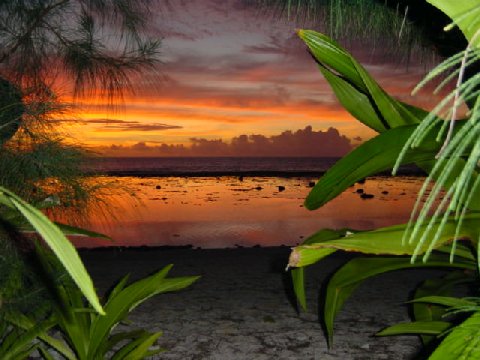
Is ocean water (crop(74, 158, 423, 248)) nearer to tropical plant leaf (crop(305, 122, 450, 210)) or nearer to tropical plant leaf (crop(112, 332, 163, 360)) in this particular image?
tropical plant leaf (crop(112, 332, 163, 360))

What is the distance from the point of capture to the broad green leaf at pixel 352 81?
94 centimetres

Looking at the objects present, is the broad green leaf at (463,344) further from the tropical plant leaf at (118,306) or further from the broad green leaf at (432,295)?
the tropical plant leaf at (118,306)

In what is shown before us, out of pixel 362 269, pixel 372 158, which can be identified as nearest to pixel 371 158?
pixel 372 158

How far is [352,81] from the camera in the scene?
3.33ft

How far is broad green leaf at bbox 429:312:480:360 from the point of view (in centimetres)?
56

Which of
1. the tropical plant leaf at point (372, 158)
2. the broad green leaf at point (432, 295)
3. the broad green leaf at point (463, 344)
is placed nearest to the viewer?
the broad green leaf at point (463, 344)

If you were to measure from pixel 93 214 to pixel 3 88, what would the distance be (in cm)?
59

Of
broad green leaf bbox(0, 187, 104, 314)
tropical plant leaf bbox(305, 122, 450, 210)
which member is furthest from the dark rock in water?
broad green leaf bbox(0, 187, 104, 314)

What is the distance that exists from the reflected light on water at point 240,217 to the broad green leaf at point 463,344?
536cm

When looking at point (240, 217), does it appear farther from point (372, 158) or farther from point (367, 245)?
point (367, 245)

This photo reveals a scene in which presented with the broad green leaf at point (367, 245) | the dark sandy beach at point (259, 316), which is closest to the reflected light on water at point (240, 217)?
the dark sandy beach at point (259, 316)

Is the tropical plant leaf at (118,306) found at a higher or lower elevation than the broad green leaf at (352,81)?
lower

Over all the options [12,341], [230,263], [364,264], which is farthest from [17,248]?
[230,263]

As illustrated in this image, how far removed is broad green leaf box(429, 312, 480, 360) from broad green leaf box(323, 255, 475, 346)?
0.45 m
